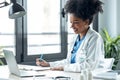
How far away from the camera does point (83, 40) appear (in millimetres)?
2350

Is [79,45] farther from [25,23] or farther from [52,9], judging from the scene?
[52,9]

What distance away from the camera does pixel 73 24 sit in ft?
7.82

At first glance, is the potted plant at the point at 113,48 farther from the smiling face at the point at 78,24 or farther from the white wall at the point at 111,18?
the smiling face at the point at 78,24

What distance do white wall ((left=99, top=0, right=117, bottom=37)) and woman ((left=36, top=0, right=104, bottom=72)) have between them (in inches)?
98.3

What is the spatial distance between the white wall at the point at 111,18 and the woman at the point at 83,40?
2.50m

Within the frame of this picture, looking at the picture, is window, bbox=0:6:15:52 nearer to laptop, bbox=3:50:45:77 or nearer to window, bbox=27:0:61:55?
window, bbox=27:0:61:55

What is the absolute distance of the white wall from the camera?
487cm

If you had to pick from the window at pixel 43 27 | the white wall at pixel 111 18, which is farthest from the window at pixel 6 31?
the white wall at pixel 111 18

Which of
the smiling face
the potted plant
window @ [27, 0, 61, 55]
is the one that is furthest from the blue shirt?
the potted plant

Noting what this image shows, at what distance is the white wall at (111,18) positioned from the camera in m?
4.87

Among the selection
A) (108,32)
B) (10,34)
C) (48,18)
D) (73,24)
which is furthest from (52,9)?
(73,24)

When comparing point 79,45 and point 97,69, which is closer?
point 97,69

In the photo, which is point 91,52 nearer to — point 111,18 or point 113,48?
point 113,48

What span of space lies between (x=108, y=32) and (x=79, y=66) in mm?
3047
